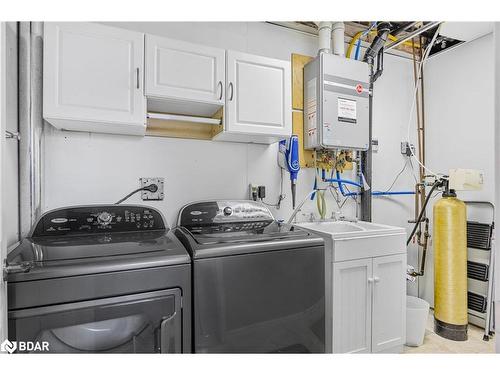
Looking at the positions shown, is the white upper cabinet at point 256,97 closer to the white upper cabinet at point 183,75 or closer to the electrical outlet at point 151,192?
the white upper cabinet at point 183,75

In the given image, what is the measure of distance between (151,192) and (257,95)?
101 cm

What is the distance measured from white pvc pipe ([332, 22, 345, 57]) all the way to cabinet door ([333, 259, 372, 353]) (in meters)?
1.75

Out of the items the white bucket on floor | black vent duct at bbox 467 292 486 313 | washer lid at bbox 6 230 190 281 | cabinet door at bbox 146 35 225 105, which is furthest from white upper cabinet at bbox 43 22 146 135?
black vent duct at bbox 467 292 486 313

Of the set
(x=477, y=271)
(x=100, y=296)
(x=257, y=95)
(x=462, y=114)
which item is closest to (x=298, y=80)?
(x=257, y=95)

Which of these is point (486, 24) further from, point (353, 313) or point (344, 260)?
point (353, 313)

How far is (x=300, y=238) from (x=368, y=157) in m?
1.50

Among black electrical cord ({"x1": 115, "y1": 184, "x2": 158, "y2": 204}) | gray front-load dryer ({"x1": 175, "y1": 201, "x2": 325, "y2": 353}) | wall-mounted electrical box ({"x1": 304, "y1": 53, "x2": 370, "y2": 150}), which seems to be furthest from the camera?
wall-mounted electrical box ({"x1": 304, "y1": 53, "x2": 370, "y2": 150})

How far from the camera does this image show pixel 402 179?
9.41 ft

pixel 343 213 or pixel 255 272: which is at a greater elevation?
pixel 343 213

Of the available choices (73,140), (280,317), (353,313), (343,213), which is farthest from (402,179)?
(73,140)

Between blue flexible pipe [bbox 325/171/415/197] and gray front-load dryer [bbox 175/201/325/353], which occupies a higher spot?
blue flexible pipe [bbox 325/171/415/197]

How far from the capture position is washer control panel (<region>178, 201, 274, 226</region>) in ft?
6.20

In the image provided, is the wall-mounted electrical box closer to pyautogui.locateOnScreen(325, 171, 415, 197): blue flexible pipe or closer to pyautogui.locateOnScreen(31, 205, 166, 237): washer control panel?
pyautogui.locateOnScreen(325, 171, 415, 197): blue flexible pipe

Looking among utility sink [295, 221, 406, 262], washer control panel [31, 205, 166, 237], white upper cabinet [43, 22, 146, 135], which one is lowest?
utility sink [295, 221, 406, 262]
